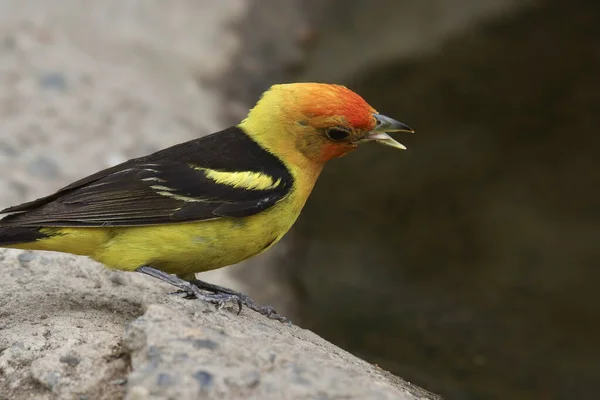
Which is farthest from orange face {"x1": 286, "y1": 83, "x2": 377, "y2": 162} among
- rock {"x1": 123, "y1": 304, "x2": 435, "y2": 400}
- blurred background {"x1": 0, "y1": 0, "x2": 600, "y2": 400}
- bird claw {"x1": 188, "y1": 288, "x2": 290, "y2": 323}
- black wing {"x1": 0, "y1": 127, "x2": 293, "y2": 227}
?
blurred background {"x1": 0, "y1": 0, "x2": 600, "y2": 400}

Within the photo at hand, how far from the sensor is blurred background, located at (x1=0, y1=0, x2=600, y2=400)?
5.80 metres

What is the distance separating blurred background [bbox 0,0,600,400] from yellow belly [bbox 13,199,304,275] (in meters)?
1.73

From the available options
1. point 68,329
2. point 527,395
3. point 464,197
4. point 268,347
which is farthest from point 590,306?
point 68,329

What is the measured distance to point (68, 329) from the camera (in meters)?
3.72

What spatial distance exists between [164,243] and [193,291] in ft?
0.91

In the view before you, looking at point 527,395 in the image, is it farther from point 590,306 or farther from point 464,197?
point 464,197

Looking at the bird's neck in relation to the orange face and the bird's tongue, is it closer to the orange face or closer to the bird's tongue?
the orange face

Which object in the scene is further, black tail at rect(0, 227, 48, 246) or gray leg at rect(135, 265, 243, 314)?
black tail at rect(0, 227, 48, 246)

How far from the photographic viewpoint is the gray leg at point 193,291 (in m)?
3.90

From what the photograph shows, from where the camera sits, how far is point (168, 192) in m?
4.16

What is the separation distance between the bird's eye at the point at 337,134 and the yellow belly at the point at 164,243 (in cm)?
59

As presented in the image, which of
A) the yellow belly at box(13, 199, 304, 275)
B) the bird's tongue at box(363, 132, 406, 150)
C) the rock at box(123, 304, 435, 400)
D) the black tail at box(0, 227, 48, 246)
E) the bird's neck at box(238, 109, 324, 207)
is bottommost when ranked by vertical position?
the rock at box(123, 304, 435, 400)

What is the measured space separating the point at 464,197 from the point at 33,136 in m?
3.64

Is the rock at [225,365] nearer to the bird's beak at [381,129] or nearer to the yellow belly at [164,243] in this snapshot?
the yellow belly at [164,243]
